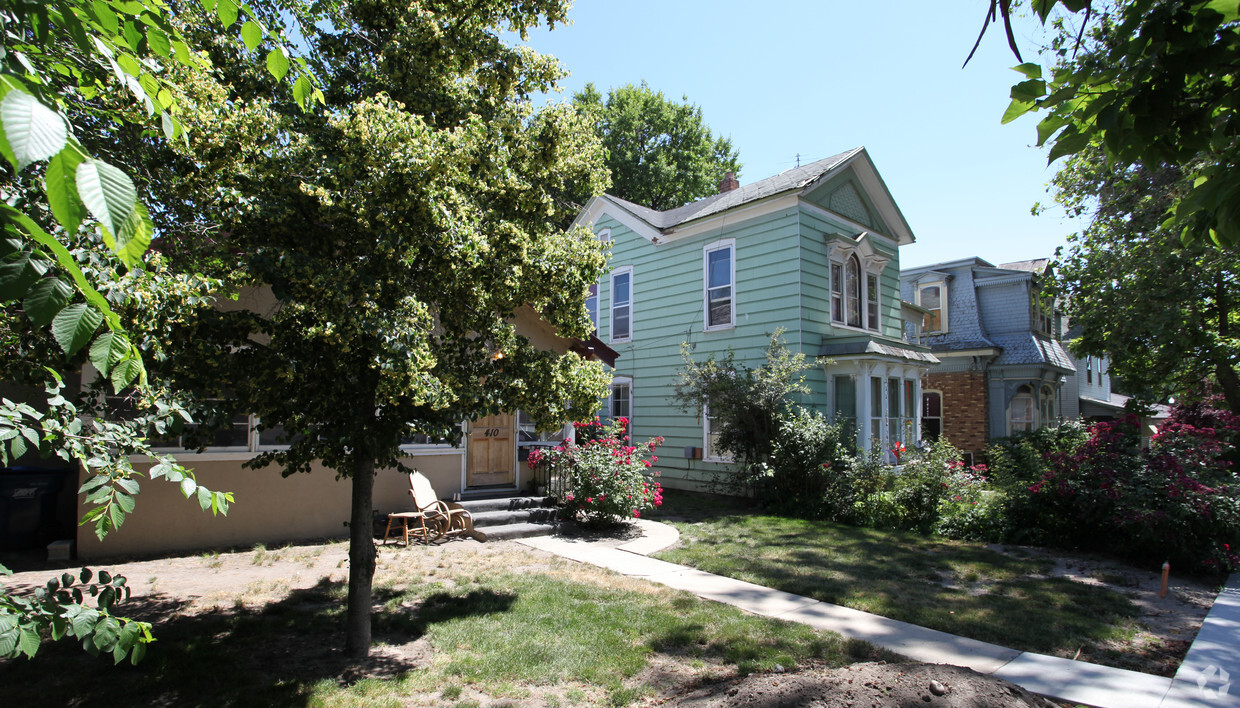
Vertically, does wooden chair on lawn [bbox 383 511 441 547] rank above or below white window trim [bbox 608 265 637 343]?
below

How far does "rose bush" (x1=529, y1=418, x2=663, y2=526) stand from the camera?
1028 cm

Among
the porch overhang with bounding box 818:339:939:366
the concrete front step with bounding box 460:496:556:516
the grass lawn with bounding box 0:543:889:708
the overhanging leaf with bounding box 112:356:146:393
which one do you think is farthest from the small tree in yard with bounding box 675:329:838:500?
the overhanging leaf with bounding box 112:356:146:393

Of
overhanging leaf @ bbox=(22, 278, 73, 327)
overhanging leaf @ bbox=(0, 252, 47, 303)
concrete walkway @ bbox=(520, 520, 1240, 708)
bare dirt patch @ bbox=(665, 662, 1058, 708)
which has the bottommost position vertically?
concrete walkway @ bbox=(520, 520, 1240, 708)

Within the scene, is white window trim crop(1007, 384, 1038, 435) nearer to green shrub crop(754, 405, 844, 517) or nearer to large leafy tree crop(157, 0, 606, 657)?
green shrub crop(754, 405, 844, 517)

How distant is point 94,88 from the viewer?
8.18 ft

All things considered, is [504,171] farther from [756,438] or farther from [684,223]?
[684,223]

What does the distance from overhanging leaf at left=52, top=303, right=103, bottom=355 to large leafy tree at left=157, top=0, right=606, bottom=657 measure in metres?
2.84

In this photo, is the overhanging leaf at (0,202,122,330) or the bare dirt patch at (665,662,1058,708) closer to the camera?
the overhanging leaf at (0,202,122,330)

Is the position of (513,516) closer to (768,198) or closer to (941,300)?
(768,198)

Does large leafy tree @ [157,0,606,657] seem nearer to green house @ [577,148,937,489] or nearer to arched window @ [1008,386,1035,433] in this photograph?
green house @ [577,148,937,489]

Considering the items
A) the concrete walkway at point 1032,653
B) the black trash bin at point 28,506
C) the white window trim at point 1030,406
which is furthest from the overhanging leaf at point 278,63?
the white window trim at point 1030,406

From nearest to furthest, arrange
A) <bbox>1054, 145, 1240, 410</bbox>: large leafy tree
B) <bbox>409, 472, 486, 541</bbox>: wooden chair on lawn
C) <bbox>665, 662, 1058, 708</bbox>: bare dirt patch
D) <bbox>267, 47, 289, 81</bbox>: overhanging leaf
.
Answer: <bbox>267, 47, 289, 81</bbox>: overhanging leaf
<bbox>665, 662, 1058, 708</bbox>: bare dirt patch
<bbox>409, 472, 486, 541</bbox>: wooden chair on lawn
<bbox>1054, 145, 1240, 410</bbox>: large leafy tree

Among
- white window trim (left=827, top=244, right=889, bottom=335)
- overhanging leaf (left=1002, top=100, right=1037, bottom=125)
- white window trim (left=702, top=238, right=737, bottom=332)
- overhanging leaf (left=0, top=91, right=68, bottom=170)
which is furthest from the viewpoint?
white window trim (left=702, top=238, right=737, bottom=332)

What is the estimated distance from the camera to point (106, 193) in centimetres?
111
